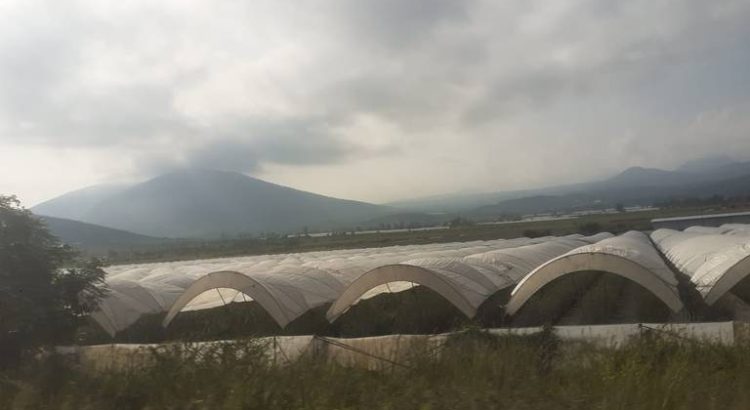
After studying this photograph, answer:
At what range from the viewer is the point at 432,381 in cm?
547

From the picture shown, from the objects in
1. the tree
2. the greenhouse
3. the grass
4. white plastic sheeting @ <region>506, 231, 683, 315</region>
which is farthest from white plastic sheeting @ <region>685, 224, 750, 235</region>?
the tree

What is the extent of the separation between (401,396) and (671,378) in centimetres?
221

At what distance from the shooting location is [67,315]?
1113 cm

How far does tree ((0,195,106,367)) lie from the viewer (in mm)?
10141

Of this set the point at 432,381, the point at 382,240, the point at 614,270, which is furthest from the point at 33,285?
the point at 382,240

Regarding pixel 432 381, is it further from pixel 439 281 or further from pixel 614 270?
pixel 614 270

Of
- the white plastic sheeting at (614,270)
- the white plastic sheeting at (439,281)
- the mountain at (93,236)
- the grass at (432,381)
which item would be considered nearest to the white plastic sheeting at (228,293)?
the white plastic sheeting at (439,281)

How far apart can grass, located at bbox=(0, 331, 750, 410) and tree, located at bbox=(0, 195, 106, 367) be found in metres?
3.64

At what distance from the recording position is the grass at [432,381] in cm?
460

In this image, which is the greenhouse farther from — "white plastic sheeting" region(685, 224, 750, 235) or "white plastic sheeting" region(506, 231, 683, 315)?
"white plastic sheeting" region(685, 224, 750, 235)

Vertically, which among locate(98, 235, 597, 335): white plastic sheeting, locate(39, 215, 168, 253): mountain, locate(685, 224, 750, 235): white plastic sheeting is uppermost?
locate(39, 215, 168, 253): mountain

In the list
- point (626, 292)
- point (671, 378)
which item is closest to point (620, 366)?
point (671, 378)

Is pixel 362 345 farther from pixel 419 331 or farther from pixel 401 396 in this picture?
pixel 419 331

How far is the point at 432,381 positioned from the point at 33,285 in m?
8.06
